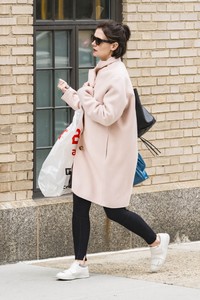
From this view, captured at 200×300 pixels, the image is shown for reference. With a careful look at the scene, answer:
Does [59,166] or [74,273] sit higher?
[59,166]

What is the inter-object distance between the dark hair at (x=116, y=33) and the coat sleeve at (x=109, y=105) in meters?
0.25

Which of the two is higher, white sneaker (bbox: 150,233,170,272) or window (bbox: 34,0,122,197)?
window (bbox: 34,0,122,197)

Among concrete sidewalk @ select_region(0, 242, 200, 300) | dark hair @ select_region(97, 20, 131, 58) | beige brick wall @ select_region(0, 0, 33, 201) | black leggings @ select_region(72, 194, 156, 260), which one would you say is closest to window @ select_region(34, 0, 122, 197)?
beige brick wall @ select_region(0, 0, 33, 201)

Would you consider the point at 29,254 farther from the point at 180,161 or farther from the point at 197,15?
the point at 197,15

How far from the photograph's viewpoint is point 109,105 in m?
9.19

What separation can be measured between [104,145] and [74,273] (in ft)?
3.09

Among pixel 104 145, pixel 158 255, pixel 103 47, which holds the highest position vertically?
pixel 103 47

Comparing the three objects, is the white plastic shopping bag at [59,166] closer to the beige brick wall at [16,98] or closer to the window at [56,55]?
the beige brick wall at [16,98]

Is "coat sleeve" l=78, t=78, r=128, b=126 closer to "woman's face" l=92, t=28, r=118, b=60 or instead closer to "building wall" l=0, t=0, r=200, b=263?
"woman's face" l=92, t=28, r=118, b=60

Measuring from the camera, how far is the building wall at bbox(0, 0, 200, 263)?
10.2 metres

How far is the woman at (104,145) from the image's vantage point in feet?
30.5

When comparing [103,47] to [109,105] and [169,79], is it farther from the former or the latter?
[169,79]

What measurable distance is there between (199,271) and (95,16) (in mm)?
2486

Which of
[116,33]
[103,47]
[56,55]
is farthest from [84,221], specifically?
[56,55]
